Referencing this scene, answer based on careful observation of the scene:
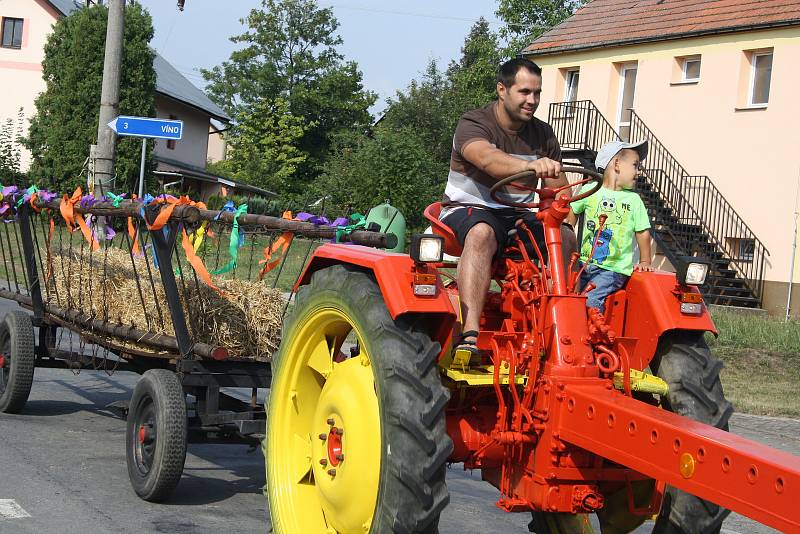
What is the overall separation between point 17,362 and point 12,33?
1760 inches

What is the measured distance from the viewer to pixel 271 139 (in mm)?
73500

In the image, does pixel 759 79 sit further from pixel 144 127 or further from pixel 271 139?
pixel 271 139

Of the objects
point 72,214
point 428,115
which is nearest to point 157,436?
point 72,214

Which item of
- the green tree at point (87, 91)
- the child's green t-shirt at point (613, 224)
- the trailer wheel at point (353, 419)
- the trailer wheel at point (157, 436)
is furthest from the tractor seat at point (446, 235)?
the green tree at point (87, 91)

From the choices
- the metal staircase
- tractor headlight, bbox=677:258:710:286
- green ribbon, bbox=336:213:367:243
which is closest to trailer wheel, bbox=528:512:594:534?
tractor headlight, bbox=677:258:710:286

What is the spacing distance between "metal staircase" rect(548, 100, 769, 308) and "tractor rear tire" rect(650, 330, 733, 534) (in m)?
18.7

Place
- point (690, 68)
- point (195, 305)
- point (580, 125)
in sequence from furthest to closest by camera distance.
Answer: point (580, 125) → point (690, 68) → point (195, 305)

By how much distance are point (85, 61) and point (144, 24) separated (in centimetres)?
235

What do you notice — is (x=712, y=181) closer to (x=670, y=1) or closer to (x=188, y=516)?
(x=670, y=1)

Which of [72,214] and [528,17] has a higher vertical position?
[528,17]

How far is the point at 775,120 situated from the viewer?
23.8 metres

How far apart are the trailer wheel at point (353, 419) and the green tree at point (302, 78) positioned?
6945 cm

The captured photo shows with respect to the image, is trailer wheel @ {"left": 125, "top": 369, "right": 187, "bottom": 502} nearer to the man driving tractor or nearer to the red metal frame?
the red metal frame

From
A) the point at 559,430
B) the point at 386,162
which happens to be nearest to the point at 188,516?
the point at 559,430
